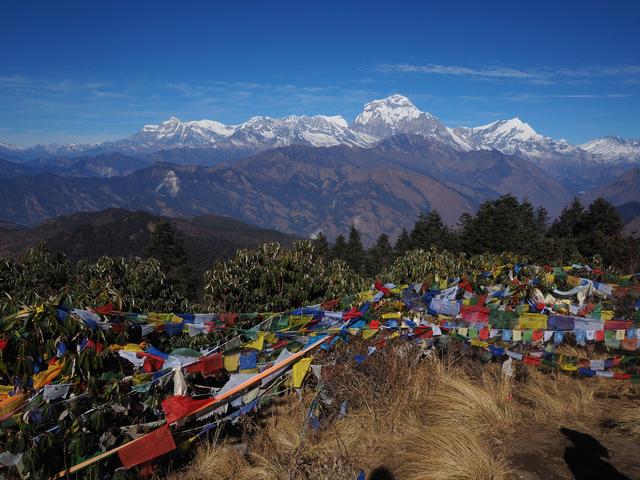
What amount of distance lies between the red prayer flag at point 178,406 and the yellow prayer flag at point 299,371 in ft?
4.00

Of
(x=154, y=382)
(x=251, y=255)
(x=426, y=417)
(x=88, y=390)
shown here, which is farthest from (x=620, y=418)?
(x=251, y=255)

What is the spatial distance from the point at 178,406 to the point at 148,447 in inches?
19.1

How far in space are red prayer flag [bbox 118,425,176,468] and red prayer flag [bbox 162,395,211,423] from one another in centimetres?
14

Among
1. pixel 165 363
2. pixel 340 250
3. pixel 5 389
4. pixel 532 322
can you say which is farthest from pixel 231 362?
pixel 340 250

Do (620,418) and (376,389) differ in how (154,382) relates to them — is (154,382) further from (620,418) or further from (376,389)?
(620,418)

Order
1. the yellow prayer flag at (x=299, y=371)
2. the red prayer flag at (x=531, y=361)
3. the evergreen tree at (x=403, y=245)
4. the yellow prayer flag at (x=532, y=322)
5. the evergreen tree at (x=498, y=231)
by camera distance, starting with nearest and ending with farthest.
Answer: the yellow prayer flag at (x=299, y=371) → the red prayer flag at (x=531, y=361) → the yellow prayer flag at (x=532, y=322) → the evergreen tree at (x=498, y=231) → the evergreen tree at (x=403, y=245)

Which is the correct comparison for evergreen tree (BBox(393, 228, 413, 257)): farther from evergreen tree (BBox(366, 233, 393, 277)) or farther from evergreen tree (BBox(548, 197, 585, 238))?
evergreen tree (BBox(548, 197, 585, 238))

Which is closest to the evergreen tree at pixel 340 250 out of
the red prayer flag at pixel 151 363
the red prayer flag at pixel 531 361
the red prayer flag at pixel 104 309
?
the red prayer flag at pixel 531 361

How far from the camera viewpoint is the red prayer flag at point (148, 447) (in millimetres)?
4406

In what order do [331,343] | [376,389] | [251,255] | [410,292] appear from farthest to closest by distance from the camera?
[251,255], [410,292], [331,343], [376,389]

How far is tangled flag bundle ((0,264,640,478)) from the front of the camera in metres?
4.23

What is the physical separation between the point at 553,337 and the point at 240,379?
5285 mm

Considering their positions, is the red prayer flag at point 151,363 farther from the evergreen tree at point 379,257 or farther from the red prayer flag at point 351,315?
the evergreen tree at point 379,257

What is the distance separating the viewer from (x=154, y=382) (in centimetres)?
486
